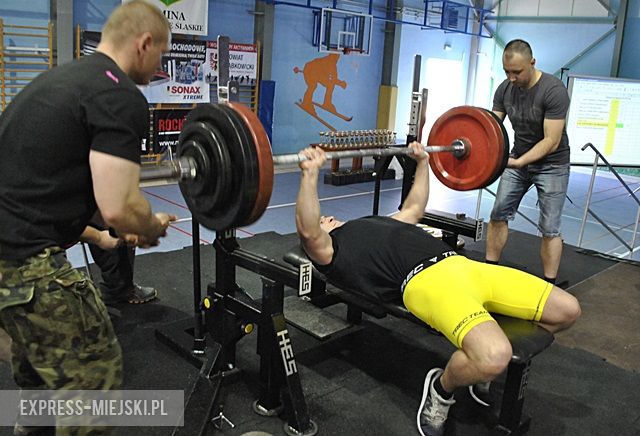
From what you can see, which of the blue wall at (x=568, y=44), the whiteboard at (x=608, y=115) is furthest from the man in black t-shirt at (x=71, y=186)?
the blue wall at (x=568, y=44)

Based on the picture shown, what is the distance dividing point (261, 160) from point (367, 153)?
686mm

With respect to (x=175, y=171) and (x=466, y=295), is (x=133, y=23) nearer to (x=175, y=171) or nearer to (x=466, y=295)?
(x=175, y=171)

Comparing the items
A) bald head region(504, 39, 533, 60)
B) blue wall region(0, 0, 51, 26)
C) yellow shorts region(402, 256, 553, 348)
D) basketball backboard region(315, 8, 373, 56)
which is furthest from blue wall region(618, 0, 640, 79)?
yellow shorts region(402, 256, 553, 348)

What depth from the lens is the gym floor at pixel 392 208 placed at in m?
4.17

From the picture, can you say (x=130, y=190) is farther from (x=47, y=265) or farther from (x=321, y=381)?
(x=321, y=381)

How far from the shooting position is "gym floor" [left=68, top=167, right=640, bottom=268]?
13.7 ft

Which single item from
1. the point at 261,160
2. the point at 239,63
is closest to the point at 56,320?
the point at 261,160

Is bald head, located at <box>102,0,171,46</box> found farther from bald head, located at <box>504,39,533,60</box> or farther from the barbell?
bald head, located at <box>504,39,533,60</box>

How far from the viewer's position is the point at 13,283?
1259 mm

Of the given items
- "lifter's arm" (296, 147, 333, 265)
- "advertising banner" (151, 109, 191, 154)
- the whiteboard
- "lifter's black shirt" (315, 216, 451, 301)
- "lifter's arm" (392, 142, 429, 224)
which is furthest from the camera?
Result: "advertising banner" (151, 109, 191, 154)

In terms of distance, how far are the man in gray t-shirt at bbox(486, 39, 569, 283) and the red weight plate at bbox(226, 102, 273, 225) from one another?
1766 mm

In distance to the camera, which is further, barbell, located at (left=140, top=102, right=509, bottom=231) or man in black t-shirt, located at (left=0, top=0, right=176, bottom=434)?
barbell, located at (left=140, top=102, right=509, bottom=231)

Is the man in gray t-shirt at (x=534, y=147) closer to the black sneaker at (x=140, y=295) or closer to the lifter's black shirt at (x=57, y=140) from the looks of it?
the black sneaker at (x=140, y=295)

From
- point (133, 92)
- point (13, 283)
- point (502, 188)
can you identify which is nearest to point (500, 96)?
point (502, 188)
